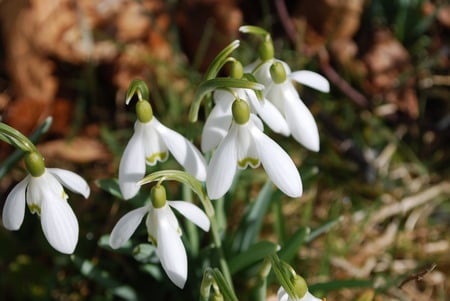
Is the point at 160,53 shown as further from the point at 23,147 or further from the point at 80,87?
the point at 23,147

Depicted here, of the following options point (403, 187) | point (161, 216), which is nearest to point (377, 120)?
point (403, 187)

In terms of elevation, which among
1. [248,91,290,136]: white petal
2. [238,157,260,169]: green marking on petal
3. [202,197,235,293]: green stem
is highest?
[248,91,290,136]: white petal

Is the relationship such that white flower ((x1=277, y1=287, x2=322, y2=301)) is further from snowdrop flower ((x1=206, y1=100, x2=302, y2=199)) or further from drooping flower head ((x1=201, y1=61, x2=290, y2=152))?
drooping flower head ((x1=201, y1=61, x2=290, y2=152))

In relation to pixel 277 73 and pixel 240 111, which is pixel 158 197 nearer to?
pixel 240 111

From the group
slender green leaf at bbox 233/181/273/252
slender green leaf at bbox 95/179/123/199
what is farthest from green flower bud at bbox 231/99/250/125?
slender green leaf at bbox 233/181/273/252

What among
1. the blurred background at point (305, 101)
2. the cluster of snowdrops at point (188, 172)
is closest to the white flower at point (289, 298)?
the cluster of snowdrops at point (188, 172)

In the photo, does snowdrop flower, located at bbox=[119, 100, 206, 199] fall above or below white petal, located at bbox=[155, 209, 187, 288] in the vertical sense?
above

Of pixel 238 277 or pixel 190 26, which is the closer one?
pixel 238 277

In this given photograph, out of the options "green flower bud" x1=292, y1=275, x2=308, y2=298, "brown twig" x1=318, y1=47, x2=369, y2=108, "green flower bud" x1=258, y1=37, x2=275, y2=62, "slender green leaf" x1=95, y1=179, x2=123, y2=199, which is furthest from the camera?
"brown twig" x1=318, y1=47, x2=369, y2=108

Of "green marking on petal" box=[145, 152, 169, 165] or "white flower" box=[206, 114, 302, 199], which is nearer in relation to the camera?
"white flower" box=[206, 114, 302, 199]
